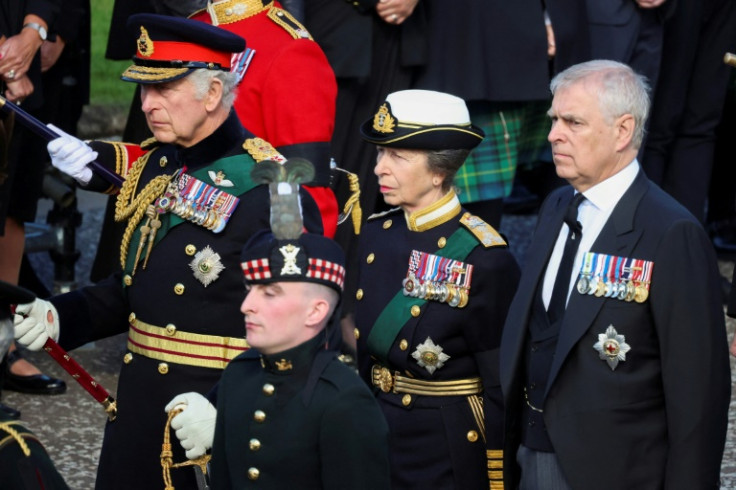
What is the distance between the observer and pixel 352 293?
731 cm

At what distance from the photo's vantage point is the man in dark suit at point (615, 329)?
4.42 metres

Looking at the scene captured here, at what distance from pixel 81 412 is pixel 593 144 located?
318 centimetres

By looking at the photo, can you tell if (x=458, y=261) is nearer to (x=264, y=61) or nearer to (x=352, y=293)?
(x=264, y=61)

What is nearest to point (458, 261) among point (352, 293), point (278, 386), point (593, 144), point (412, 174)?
point (412, 174)

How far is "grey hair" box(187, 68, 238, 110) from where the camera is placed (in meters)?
4.71

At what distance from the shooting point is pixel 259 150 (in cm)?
473

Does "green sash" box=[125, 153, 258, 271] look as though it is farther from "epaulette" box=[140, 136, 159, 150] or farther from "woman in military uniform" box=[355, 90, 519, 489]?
"woman in military uniform" box=[355, 90, 519, 489]

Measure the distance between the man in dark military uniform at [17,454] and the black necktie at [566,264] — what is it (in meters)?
1.68

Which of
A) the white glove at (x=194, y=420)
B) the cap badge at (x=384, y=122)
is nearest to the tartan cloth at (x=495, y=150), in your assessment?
the cap badge at (x=384, y=122)

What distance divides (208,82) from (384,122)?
764mm

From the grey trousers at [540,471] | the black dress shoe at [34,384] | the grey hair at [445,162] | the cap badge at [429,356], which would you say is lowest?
the black dress shoe at [34,384]

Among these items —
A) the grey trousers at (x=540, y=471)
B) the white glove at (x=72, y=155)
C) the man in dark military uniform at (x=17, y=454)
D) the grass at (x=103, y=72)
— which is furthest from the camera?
the grass at (x=103, y=72)

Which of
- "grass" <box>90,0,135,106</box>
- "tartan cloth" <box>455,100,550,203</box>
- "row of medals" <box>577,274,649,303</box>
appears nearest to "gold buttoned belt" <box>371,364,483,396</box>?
"row of medals" <box>577,274,649,303</box>

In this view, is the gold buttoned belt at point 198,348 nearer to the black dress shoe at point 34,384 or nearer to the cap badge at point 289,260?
the cap badge at point 289,260
